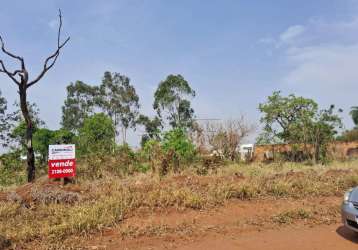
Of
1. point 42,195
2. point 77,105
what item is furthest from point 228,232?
point 77,105

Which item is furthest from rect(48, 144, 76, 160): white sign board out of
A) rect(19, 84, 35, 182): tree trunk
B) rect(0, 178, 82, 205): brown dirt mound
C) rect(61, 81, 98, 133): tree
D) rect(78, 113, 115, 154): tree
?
rect(61, 81, 98, 133): tree

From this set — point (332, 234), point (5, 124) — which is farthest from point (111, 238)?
point (5, 124)

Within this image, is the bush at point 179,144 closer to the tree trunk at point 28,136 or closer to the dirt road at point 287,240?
the tree trunk at point 28,136

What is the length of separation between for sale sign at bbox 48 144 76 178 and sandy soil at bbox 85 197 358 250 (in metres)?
3.36

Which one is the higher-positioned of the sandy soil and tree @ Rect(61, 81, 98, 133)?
tree @ Rect(61, 81, 98, 133)

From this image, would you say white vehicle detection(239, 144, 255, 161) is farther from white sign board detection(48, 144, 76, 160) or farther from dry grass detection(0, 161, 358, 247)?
white sign board detection(48, 144, 76, 160)

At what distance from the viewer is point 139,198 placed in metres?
7.31

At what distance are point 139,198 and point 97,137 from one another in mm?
9561

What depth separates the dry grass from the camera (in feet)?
19.3

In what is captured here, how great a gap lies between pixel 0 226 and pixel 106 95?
94.4 feet

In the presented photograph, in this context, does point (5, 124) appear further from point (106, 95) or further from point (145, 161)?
point (106, 95)

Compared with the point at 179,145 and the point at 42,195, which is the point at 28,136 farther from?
the point at 179,145

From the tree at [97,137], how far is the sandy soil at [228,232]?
20.9ft

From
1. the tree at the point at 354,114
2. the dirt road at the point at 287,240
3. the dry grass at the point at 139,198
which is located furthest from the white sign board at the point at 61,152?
the tree at the point at 354,114
